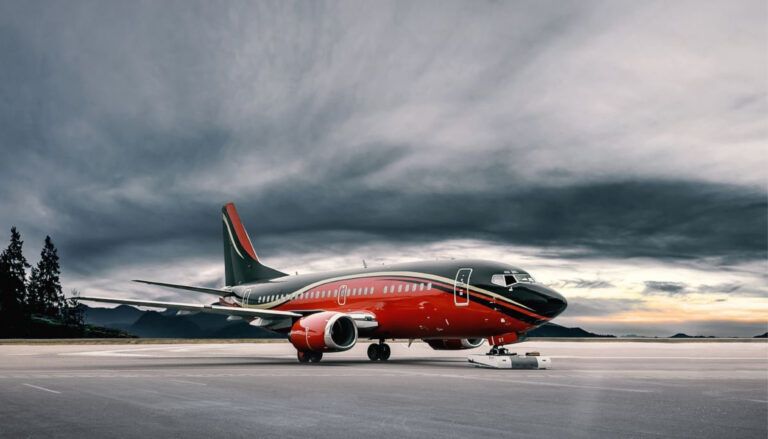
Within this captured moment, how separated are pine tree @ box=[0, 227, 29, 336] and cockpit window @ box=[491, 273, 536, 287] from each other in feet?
333

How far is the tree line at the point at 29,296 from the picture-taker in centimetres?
10831

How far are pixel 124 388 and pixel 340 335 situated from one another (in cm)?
1615

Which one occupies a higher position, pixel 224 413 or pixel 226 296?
pixel 226 296

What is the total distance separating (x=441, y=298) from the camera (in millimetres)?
30016

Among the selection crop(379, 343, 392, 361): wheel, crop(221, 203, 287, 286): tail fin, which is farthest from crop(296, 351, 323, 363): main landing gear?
crop(221, 203, 287, 286): tail fin

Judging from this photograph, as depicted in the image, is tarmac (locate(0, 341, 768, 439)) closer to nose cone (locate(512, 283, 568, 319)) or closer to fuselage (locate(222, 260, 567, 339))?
nose cone (locate(512, 283, 568, 319))

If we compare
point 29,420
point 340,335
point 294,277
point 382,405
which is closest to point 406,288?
point 340,335

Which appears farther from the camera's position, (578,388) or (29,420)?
(578,388)

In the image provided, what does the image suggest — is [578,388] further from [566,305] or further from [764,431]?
[566,305]

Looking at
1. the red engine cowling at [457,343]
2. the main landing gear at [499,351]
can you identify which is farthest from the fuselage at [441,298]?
the red engine cowling at [457,343]

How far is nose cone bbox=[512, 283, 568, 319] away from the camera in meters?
27.1

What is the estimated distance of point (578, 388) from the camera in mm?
16703

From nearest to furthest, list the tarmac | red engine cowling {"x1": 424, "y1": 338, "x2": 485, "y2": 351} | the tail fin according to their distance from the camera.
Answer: the tarmac → red engine cowling {"x1": 424, "y1": 338, "x2": 485, "y2": 351} → the tail fin

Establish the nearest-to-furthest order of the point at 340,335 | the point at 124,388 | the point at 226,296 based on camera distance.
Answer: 1. the point at 124,388
2. the point at 340,335
3. the point at 226,296
